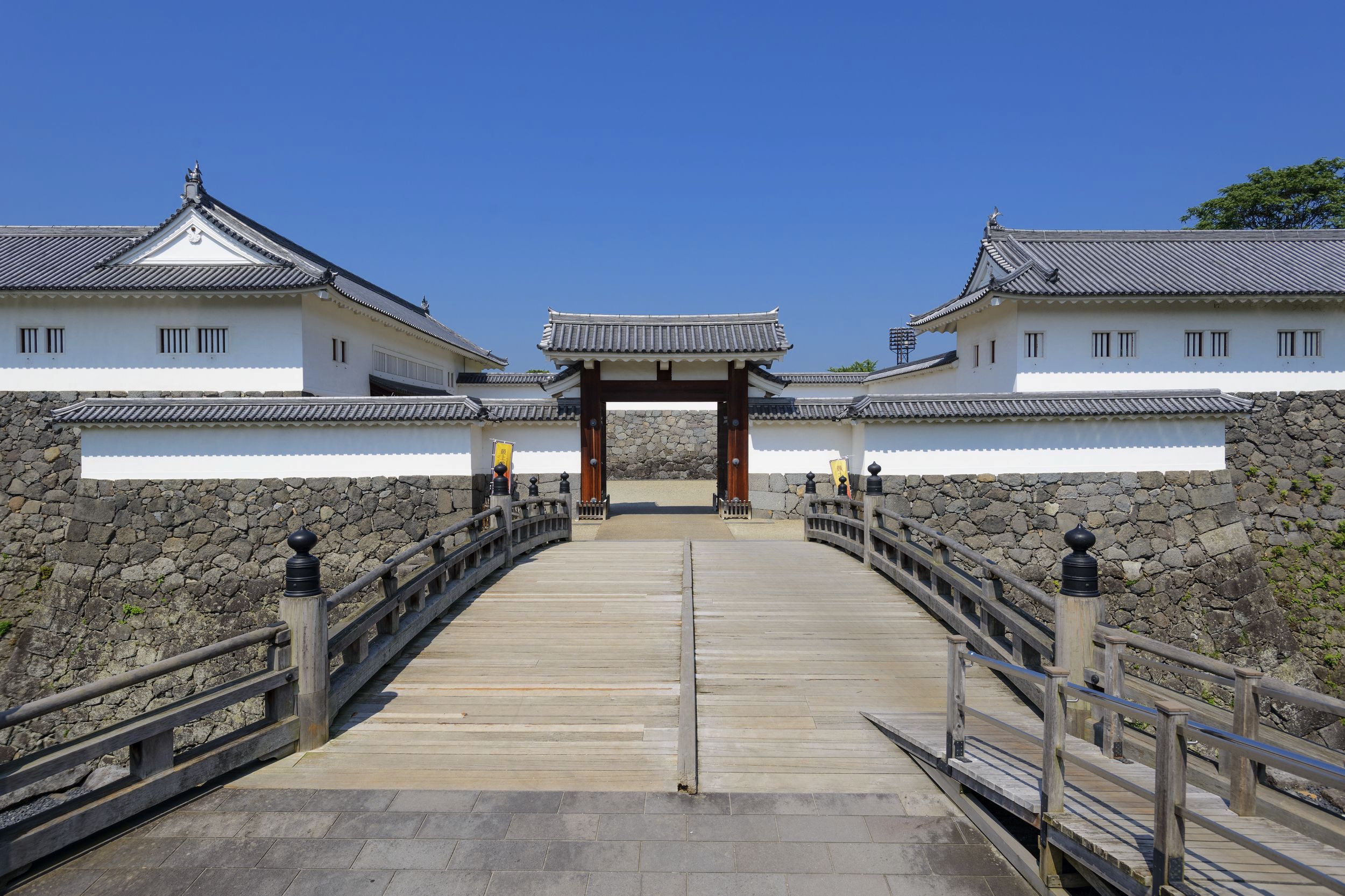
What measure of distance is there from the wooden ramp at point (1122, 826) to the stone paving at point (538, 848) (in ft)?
1.26

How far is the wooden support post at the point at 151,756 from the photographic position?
4.37 metres

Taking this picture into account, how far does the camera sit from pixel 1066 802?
3.84 m

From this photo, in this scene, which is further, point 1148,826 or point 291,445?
point 291,445

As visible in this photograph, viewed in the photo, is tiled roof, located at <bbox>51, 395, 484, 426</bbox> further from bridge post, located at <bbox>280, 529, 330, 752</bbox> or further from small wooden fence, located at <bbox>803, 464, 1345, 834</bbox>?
small wooden fence, located at <bbox>803, 464, 1345, 834</bbox>

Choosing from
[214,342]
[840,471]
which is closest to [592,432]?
[840,471]

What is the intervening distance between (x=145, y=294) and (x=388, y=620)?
46.8 ft

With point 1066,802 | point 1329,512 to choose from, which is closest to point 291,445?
point 1066,802

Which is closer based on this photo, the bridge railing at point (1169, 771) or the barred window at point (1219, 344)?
the bridge railing at point (1169, 771)

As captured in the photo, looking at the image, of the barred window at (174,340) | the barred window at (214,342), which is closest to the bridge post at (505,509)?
the barred window at (214,342)

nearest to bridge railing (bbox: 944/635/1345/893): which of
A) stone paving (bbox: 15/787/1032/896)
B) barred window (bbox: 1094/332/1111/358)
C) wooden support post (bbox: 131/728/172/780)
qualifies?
stone paving (bbox: 15/787/1032/896)

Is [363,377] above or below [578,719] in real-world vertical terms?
above

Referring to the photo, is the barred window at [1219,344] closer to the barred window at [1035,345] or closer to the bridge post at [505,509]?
the barred window at [1035,345]

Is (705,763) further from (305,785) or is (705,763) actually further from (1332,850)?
(1332,850)

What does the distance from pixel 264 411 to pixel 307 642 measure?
36.0 feet
